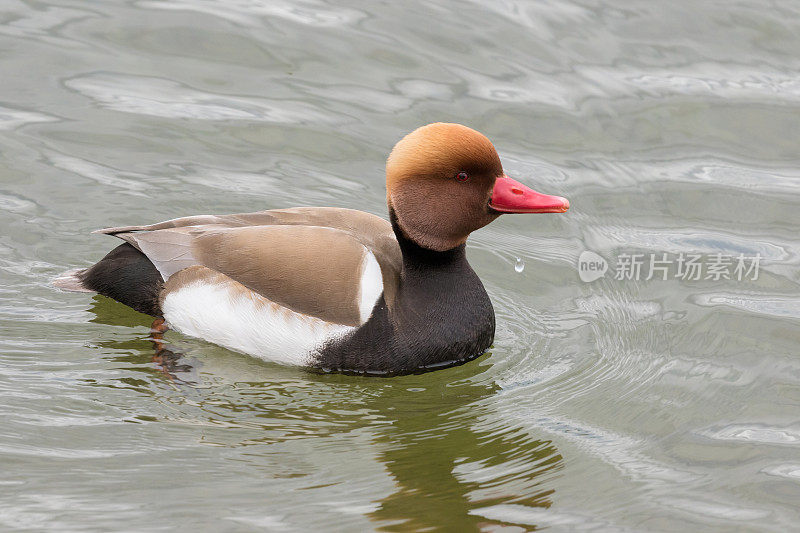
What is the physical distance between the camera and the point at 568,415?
Result: 5684mm

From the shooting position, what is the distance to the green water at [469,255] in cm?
501

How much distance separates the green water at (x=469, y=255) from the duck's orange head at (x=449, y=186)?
815 millimetres

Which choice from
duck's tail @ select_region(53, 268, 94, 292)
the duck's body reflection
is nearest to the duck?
the duck's body reflection

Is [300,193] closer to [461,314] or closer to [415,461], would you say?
[461,314]

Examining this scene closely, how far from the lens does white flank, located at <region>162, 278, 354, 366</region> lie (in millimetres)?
5809

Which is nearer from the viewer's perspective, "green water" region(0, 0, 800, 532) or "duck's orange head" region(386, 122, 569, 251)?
"green water" region(0, 0, 800, 532)

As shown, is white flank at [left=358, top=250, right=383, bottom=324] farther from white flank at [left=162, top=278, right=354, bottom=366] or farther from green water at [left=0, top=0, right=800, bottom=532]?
green water at [left=0, top=0, right=800, bottom=532]

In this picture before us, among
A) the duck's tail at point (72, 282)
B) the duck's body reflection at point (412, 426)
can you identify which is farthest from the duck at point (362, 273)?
the duck's tail at point (72, 282)

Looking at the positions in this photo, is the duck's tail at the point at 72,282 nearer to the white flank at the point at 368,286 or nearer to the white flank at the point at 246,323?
the white flank at the point at 246,323

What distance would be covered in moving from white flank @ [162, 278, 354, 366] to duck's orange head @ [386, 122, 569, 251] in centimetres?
69

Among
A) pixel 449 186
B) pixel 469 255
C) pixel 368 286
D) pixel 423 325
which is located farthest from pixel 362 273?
pixel 469 255

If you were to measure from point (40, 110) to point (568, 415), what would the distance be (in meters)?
4.61

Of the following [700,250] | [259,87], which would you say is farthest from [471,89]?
[700,250]

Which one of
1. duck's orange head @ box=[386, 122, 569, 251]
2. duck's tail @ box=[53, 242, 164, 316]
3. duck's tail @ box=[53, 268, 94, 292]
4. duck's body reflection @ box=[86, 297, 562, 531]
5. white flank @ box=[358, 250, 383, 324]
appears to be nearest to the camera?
duck's body reflection @ box=[86, 297, 562, 531]
